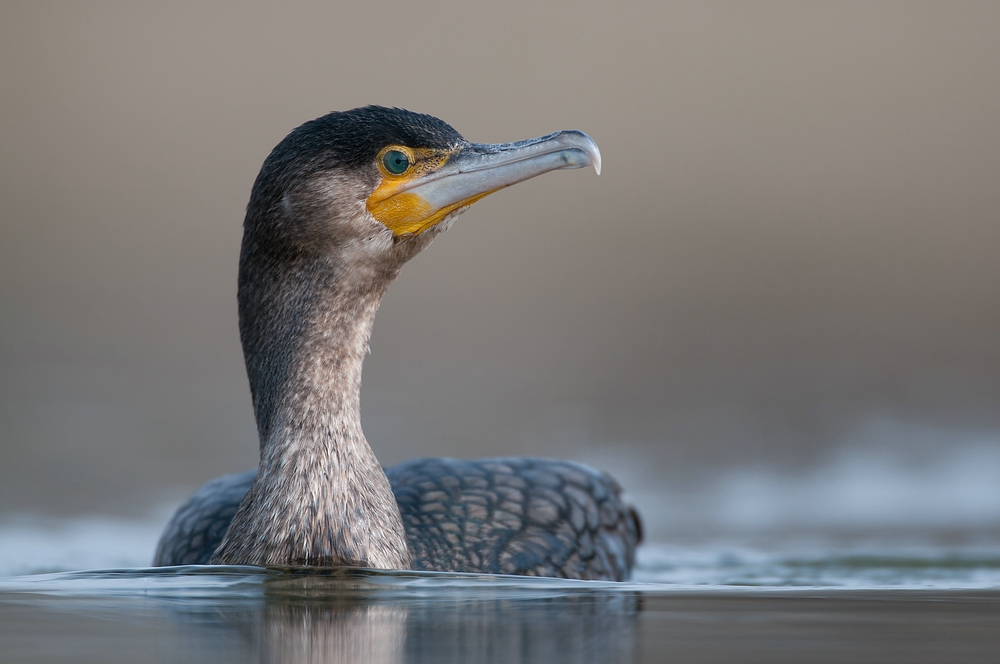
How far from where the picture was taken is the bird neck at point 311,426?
4.20m

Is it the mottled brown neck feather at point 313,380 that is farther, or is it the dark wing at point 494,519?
the dark wing at point 494,519

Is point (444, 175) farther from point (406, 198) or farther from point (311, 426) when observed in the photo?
point (311, 426)

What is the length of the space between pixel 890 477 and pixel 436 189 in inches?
187

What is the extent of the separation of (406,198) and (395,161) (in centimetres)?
13

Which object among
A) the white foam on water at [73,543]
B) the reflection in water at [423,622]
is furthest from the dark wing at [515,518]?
the white foam on water at [73,543]

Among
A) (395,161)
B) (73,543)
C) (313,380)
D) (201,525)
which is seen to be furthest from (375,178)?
(73,543)

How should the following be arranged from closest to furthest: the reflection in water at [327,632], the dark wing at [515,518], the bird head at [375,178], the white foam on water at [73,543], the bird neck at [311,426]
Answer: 1. the reflection in water at [327,632]
2. the bird neck at [311,426]
3. the bird head at [375,178]
4. the dark wing at [515,518]
5. the white foam on water at [73,543]

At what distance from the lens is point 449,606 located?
3.49m

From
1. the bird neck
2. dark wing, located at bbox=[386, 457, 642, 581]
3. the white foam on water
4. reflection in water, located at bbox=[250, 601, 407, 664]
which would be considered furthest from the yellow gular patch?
the white foam on water

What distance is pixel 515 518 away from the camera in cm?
516

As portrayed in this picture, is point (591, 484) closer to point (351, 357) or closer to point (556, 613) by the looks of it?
point (351, 357)

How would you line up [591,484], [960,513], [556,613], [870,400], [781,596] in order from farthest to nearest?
[870,400] → [960,513] → [591,484] → [781,596] → [556,613]

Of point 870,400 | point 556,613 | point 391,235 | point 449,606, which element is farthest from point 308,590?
point 870,400

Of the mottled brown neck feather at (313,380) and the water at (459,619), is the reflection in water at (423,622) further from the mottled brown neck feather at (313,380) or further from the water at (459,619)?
the mottled brown neck feather at (313,380)
